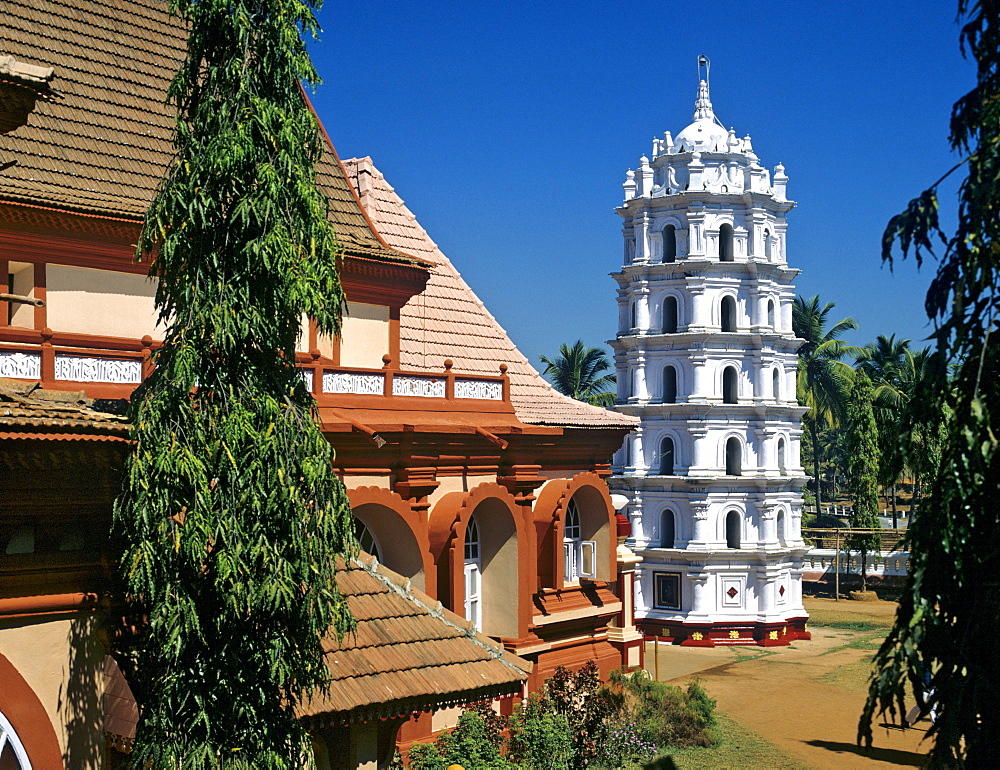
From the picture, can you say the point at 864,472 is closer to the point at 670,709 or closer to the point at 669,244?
the point at 669,244

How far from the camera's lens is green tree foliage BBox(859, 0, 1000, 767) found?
6.21m

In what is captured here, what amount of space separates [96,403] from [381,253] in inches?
360

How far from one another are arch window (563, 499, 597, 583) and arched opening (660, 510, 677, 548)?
61.0 feet

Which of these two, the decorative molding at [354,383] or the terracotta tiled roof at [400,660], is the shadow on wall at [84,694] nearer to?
the terracotta tiled roof at [400,660]

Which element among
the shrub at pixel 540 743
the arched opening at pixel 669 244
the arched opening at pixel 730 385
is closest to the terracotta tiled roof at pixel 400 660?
the shrub at pixel 540 743

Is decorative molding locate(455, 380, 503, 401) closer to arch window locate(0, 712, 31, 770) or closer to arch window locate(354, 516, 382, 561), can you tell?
arch window locate(354, 516, 382, 561)

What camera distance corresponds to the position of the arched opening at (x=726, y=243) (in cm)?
4122

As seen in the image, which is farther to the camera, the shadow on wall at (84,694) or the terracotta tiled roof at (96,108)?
the terracotta tiled roof at (96,108)

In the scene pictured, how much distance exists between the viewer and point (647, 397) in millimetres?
41812

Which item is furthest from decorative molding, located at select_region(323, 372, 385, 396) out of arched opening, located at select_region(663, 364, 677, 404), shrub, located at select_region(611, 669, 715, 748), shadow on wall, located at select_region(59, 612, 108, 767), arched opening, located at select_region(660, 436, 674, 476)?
arched opening, located at select_region(660, 436, 674, 476)

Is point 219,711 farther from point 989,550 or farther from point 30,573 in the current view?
point 989,550

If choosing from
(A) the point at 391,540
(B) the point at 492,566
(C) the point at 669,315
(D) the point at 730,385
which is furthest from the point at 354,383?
(D) the point at 730,385

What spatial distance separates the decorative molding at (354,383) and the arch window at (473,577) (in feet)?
12.4

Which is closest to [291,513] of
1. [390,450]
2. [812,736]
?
[390,450]
